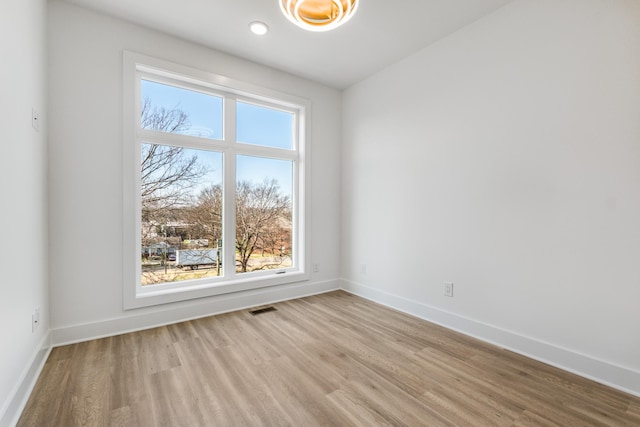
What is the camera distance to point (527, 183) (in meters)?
2.22

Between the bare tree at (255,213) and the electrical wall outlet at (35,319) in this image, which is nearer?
the electrical wall outlet at (35,319)

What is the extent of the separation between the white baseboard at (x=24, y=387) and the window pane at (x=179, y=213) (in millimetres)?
844

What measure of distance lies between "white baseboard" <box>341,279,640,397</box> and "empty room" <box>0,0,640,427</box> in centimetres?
1

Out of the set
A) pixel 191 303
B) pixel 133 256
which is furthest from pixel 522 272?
pixel 133 256

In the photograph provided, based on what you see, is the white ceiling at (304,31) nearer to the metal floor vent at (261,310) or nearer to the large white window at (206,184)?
the large white window at (206,184)

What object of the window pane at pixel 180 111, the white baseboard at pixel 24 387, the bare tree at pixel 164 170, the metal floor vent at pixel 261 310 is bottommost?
the metal floor vent at pixel 261 310

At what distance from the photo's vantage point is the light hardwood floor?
5.05 ft

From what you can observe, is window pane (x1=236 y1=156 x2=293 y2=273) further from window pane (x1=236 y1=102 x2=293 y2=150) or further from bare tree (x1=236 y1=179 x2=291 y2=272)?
window pane (x1=236 y1=102 x2=293 y2=150)

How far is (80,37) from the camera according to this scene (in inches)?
93.9

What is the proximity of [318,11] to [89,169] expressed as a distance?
2222 millimetres

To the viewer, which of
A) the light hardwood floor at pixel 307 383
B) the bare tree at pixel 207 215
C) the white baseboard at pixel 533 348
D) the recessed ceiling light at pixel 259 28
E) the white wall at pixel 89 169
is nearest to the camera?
the light hardwood floor at pixel 307 383

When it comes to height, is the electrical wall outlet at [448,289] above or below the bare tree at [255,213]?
below

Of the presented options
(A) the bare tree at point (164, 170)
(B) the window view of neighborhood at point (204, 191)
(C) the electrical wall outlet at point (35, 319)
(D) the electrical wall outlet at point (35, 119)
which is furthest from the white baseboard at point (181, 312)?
(D) the electrical wall outlet at point (35, 119)

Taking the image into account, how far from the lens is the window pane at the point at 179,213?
9.16 ft
